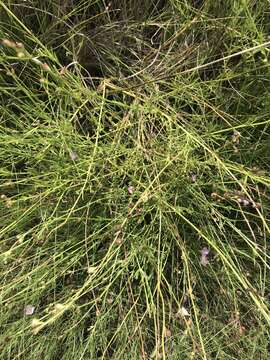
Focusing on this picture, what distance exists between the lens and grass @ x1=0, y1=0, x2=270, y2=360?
43.3 inches

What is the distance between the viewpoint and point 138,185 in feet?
3.68

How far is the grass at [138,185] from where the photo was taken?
3.60 ft

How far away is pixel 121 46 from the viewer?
1.27 m

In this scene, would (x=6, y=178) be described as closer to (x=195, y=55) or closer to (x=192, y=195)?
(x=192, y=195)

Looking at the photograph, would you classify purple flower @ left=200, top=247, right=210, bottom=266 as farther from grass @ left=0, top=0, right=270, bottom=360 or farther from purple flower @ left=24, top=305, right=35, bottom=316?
purple flower @ left=24, top=305, right=35, bottom=316

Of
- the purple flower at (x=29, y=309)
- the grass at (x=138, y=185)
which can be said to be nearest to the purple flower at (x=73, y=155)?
the grass at (x=138, y=185)

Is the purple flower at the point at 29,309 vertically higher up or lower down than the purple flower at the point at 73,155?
lower down

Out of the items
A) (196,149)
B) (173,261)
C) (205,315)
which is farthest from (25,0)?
(205,315)

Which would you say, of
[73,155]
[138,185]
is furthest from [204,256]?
[73,155]

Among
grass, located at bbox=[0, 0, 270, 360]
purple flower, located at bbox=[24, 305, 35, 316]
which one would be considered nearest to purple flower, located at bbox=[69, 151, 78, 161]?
grass, located at bbox=[0, 0, 270, 360]

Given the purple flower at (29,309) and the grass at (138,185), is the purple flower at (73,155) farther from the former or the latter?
the purple flower at (29,309)

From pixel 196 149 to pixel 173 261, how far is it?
0.88ft

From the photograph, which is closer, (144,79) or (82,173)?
(82,173)

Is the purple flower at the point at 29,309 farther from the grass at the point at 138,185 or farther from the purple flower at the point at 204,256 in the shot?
the purple flower at the point at 204,256
